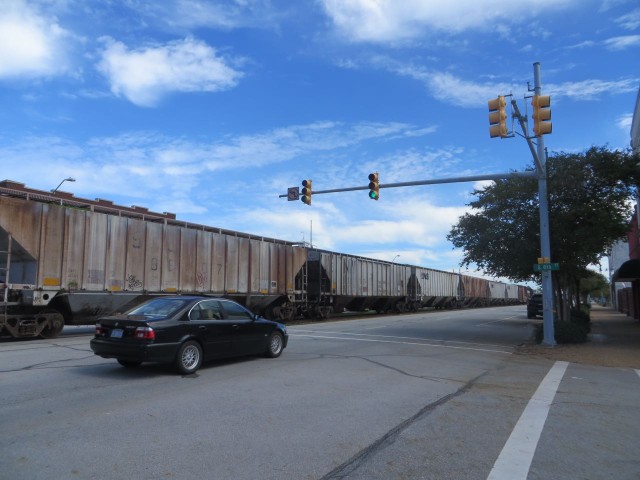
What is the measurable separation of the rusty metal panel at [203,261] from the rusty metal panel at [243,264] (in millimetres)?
1982

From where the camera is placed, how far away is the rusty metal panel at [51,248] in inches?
599

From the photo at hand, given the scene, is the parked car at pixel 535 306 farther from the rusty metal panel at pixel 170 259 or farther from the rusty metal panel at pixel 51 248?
the rusty metal panel at pixel 51 248

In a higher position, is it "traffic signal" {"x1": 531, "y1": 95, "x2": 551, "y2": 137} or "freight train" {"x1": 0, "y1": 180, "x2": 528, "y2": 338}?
"traffic signal" {"x1": 531, "y1": 95, "x2": 551, "y2": 137}

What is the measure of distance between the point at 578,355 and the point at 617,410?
7.72m

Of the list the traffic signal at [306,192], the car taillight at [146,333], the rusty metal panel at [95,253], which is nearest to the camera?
the car taillight at [146,333]

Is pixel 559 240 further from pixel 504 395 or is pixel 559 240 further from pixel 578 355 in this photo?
pixel 504 395

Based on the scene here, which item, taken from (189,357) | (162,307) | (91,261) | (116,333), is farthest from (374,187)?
(116,333)

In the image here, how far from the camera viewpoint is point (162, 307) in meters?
9.47

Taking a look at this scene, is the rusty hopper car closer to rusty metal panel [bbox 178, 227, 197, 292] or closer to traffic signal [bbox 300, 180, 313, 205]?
rusty metal panel [bbox 178, 227, 197, 292]

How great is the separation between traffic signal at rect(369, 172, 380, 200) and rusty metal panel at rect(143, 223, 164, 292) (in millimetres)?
8063

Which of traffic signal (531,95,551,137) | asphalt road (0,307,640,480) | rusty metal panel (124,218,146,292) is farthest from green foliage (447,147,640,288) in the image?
rusty metal panel (124,218,146,292)

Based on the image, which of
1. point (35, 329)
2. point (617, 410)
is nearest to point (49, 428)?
point (617, 410)

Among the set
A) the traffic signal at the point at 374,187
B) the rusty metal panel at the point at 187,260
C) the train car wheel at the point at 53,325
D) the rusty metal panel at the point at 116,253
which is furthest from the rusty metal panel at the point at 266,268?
the train car wheel at the point at 53,325

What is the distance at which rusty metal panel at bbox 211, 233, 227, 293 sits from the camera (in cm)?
2161
